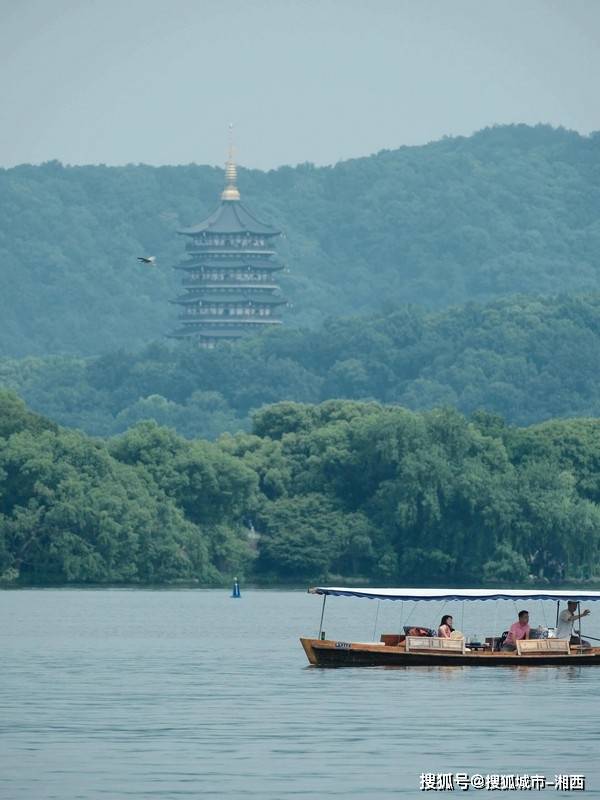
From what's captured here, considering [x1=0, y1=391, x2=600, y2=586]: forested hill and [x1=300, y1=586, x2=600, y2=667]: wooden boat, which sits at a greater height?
[x1=0, y1=391, x2=600, y2=586]: forested hill

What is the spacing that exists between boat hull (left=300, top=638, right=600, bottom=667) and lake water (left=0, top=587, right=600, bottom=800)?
1.05 feet

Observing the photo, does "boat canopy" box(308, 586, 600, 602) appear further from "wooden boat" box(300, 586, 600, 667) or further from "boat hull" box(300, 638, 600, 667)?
"boat hull" box(300, 638, 600, 667)

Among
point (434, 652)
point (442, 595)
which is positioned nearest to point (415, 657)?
point (434, 652)

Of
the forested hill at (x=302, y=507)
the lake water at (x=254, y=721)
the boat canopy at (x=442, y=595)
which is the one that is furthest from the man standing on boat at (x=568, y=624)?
the forested hill at (x=302, y=507)

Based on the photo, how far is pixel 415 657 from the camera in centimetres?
6456

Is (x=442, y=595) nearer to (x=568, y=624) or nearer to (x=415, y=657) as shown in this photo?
(x=415, y=657)

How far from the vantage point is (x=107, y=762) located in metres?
44.2

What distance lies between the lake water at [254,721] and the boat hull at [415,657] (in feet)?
1.05

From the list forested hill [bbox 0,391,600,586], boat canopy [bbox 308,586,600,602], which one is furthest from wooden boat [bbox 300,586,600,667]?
forested hill [bbox 0,391,600,586]

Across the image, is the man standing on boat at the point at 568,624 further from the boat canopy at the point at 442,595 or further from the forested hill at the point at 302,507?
the forested hill at the point at 302,507

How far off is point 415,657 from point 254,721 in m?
13.5

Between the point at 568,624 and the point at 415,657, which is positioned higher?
the point at 568,624

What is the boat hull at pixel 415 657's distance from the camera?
2537 inches

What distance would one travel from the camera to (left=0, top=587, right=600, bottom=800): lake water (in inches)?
1662
